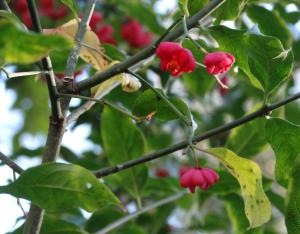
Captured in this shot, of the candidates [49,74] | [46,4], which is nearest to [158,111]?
[49,74]

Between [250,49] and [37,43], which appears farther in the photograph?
[250,49]

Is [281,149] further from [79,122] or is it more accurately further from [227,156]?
[79,122]

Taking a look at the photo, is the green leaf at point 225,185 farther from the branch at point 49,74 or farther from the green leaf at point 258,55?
the branch at point 49,74

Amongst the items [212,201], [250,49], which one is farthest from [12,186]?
[212,201]

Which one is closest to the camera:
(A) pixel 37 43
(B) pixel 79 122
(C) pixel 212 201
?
(A) pixel 37 43

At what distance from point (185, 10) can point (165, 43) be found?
0.28 ft

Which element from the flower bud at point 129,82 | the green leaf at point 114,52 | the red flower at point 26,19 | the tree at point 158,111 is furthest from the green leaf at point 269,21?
the red flower at point 26,19

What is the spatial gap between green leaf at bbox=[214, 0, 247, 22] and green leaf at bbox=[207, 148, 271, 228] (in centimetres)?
24

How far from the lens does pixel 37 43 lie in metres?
0.71

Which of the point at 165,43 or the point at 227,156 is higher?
the point at 165,43

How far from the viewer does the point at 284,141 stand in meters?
1.14

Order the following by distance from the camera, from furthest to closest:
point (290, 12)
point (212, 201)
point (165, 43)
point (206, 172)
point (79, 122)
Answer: point (212, 201) → point (79, 122) → point (290, 12) → point (206, 172) → point (165, 43)

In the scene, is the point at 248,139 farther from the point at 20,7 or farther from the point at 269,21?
the point at 20,7

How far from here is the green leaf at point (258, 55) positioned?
109 centimetres
